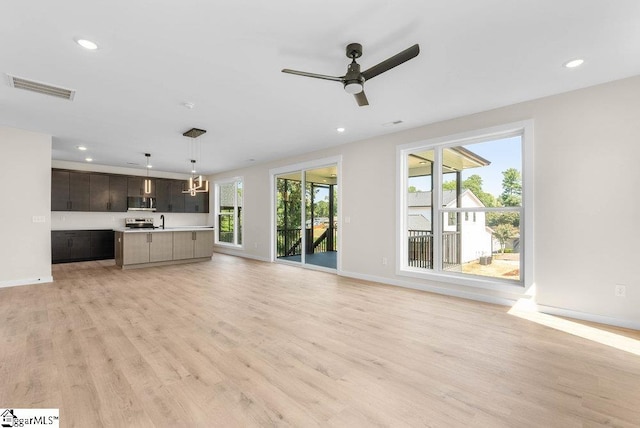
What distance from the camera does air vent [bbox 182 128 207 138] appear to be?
16.1 feet

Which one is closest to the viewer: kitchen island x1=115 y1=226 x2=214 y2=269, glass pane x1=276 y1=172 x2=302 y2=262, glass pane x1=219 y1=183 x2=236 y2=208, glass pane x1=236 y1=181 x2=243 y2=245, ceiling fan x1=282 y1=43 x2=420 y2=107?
ceiling fan x1=282 y1=43 x2=420 y2=107

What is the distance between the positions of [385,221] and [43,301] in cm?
528

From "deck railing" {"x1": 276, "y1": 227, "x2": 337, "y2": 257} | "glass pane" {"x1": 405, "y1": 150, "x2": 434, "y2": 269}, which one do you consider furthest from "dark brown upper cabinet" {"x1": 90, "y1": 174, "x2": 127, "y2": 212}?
"glass pane" {"x1": 405, "y1": 150, "x2": 434, "y2": 269}

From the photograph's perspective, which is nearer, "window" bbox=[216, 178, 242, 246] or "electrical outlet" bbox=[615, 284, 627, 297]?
"electrical outlet" bbox=[615, 284, 627, 297]

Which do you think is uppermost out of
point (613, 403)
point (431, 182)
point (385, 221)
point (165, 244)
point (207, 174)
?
point (207, 174)

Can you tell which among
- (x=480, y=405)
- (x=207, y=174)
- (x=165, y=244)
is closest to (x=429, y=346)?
(x=480, y=405)

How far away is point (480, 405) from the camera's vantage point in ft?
5.96

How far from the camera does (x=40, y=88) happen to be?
3.34m

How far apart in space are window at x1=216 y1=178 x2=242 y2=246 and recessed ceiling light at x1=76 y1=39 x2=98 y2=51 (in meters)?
6.20

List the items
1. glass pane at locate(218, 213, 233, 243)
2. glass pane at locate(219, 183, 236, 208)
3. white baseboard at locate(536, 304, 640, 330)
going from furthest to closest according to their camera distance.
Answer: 1. glass pane at locate(218, 213, 233, 243)
2. glass pane at locate(219, 183, 236, 208)
3. white baseboard at locate(536, 304, 640, 330)

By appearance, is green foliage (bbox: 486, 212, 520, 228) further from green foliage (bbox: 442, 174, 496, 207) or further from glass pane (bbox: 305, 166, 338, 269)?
glass pane (bbox: 305, 166, 338, 269)

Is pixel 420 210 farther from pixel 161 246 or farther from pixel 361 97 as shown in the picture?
pixel 161 246

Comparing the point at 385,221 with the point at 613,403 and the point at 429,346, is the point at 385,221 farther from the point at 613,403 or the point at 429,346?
the point at 613,403
